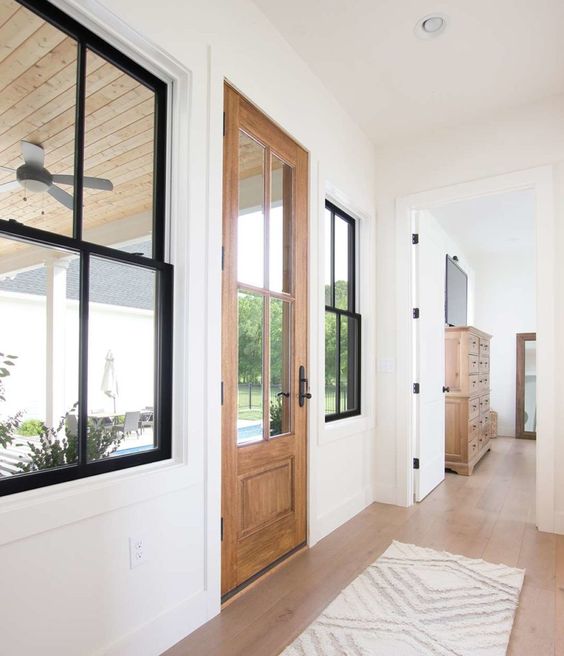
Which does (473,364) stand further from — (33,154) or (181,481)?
(33,154)

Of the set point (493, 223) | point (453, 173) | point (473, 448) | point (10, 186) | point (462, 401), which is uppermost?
point (493, 223)

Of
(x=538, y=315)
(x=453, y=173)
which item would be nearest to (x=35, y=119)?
(x=453, y=173)

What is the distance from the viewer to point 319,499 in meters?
2.98

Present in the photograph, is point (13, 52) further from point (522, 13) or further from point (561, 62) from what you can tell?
point (561, 62)

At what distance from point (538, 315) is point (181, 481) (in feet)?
8.56

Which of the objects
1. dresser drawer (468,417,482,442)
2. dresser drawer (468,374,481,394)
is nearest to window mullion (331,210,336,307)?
dresser drawer (468,374,481,394)

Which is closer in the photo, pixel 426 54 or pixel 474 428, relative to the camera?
pixel 426 54

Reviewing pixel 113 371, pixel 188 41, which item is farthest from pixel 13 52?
pixel 113 371

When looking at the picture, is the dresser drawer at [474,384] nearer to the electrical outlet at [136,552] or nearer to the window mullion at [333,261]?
the window mullion at [333,261]

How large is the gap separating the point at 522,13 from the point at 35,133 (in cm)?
246

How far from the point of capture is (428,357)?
158 inches

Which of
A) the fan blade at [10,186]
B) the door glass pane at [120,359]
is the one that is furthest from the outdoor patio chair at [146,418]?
the fan blade at [10,186]

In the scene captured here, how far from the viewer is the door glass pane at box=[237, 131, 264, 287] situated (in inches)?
93.6

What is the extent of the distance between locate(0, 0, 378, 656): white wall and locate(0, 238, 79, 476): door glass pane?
0.13m
